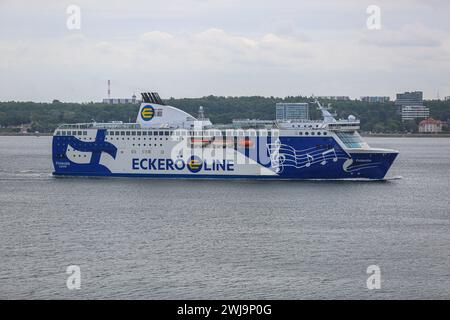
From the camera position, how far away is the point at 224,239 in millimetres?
34219

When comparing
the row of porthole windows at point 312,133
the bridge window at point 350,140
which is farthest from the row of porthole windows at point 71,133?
the bridge window at point 350,140

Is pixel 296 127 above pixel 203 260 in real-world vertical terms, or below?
above

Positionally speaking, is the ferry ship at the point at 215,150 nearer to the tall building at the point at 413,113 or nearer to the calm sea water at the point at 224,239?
the calm sea water at the point at 224,239

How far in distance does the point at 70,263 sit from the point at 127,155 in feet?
88.6

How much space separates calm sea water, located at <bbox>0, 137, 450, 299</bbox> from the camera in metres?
26.6

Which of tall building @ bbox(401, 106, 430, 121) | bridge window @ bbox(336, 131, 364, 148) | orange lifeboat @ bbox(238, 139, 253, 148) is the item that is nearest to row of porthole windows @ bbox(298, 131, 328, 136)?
bridge window @ bbox(336, 131, 364, 148)

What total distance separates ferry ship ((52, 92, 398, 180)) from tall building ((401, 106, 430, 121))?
5135 inches

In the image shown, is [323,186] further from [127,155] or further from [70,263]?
[70,263]

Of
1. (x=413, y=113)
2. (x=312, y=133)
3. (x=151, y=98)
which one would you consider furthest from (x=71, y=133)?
(x=413, y=113)

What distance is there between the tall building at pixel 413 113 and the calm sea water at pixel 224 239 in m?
131

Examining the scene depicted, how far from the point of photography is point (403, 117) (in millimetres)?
182750

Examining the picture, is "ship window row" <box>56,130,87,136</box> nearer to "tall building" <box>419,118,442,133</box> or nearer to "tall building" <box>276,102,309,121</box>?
"tall building" <box>276,102,309,121</box>
